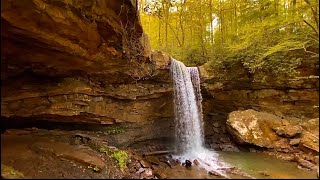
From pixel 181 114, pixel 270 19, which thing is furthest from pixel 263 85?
pixel 181 114

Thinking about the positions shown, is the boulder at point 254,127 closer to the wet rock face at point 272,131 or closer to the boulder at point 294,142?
the wet rock face at point 272,131

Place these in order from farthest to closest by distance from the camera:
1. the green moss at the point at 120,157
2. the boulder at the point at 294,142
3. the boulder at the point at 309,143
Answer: the boulder at the point at 294,142
the boulder at the point at 309,143
the green moss at the point at 120,157

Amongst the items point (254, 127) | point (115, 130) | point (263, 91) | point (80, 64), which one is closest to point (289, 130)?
point (254, 127)

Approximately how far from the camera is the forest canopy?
10.3m

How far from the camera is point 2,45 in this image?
21.4 ft

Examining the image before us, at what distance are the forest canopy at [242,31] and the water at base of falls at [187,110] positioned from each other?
167 centimetres

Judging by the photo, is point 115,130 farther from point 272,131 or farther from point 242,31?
point 242,31

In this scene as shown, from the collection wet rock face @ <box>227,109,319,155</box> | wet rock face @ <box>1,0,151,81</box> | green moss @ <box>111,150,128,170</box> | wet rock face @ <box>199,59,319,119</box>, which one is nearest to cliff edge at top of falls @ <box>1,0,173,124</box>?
wet rock face @ <box>1,0,151,81</box>

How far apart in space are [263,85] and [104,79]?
8.00m

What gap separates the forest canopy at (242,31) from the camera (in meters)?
10.3

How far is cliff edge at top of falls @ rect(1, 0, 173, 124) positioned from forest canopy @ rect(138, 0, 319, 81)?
2.59 metres

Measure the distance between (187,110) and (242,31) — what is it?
5.16 meters

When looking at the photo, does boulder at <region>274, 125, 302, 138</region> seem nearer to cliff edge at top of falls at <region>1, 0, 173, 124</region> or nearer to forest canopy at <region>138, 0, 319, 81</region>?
forest canopy at <region>138, 0, 319, 81</region>

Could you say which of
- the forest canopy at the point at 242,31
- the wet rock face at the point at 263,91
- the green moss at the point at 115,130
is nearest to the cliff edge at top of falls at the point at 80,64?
the green moss at the point at 115,130
